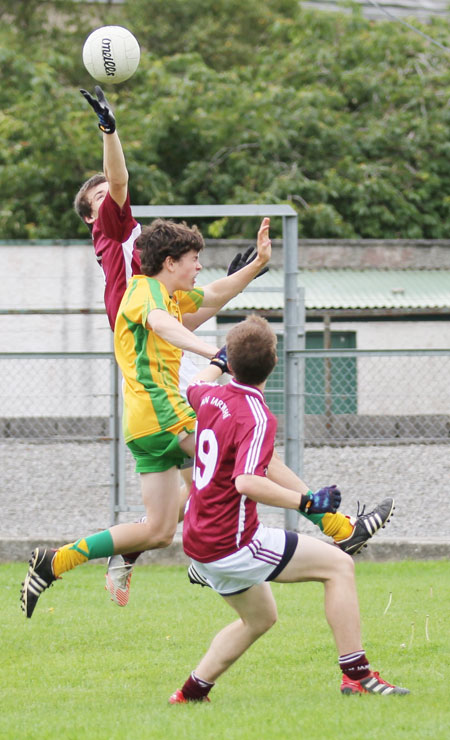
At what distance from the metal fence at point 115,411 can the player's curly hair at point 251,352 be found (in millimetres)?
4055

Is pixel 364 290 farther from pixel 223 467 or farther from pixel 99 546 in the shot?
pixel 223 467

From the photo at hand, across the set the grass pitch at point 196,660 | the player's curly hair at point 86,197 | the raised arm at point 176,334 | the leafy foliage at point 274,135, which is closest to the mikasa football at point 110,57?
the player's curly hair at point 86,197

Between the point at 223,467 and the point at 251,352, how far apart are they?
0.46m

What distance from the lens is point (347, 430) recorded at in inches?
495

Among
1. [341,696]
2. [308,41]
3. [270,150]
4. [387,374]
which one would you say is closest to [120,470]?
[341,696]

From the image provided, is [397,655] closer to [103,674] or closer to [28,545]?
[103,674]

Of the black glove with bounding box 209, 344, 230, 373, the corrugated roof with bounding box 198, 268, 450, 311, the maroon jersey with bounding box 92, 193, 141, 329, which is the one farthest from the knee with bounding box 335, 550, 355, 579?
the corrugated roof with bounding box 198, 268, 450, 311

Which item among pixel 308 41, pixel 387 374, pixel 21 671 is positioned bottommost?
pixel 21 671

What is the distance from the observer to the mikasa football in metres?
5.63

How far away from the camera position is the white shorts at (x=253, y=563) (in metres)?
4.14

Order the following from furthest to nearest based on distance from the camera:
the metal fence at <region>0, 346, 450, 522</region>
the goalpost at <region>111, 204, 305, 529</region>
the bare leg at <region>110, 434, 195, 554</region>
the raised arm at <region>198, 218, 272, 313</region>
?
→ the metal fence at <region>0, 346, 450, 522</region> → the goalpost at <region>111, 204, 305, 529</region> → the raised arm at <region>198, 218, 272, 313</region> → the bare leg at <region>110, 434, 195, 554</region>

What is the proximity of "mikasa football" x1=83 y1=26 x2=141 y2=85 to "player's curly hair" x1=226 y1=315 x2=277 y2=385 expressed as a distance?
2127 mm

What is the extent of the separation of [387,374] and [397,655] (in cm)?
1235

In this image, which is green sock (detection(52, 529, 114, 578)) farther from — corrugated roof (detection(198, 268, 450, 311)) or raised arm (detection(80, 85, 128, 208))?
corrugated roof (detection(198, 268, 450, 311))
